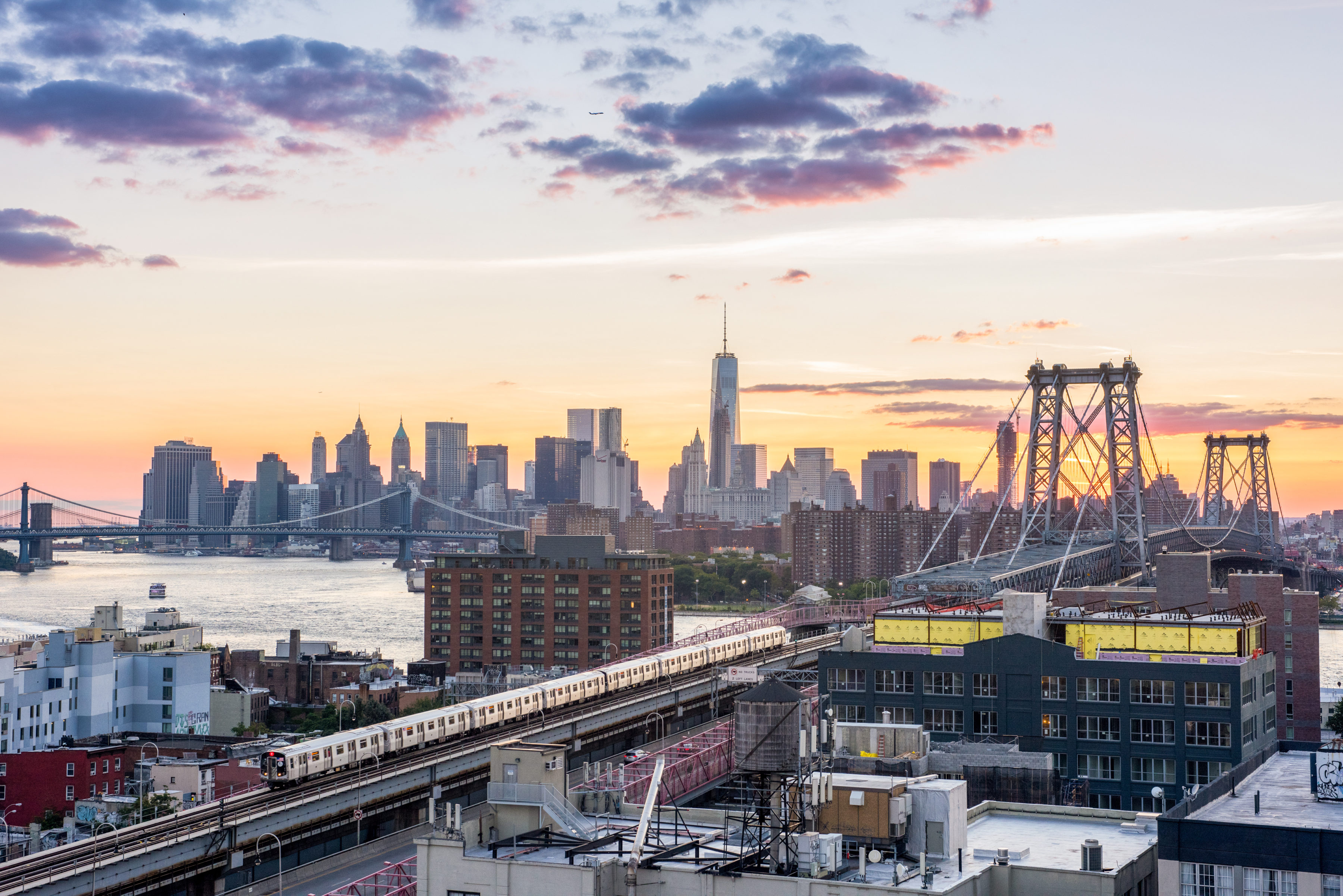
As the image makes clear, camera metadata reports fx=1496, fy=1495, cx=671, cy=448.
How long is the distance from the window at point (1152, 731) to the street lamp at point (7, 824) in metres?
27.1

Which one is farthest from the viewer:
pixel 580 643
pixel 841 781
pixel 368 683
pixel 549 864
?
pixel 580 643

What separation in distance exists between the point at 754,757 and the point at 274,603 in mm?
163809

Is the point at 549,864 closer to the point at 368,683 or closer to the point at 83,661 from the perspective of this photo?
the point at 83,661

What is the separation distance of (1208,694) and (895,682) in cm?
809

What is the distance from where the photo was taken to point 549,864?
1855 cm

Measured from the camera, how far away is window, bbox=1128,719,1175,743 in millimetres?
37031

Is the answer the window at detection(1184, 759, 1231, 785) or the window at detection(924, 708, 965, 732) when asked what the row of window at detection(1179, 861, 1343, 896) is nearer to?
the window at detection(1184, 759, 1231, 785)

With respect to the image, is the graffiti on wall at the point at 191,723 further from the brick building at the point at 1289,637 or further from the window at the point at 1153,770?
the window at the point at 1153,770

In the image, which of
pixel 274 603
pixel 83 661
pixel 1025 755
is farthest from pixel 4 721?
pixel 274 603

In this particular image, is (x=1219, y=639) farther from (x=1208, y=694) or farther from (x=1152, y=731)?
(x=1152, y=731)

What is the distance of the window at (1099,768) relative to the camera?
37.4 meters

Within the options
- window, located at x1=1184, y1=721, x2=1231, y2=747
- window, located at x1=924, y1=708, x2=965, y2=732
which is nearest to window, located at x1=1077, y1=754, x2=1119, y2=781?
window, located at x1=1184, y1=721, x2=1231, y2=747

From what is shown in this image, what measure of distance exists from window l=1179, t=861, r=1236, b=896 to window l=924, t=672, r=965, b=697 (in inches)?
945

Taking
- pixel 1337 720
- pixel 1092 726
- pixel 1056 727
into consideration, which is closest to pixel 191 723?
pixel 1056 727
